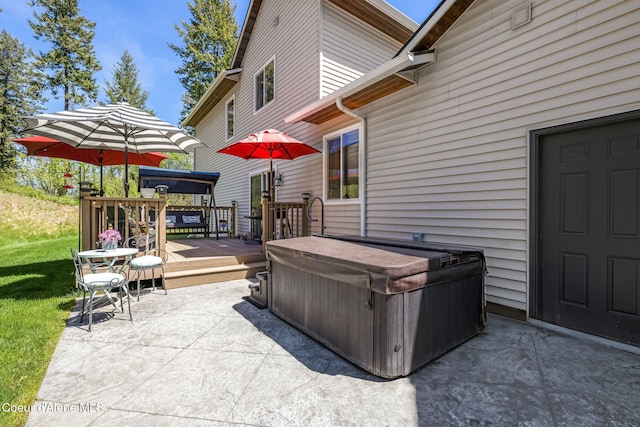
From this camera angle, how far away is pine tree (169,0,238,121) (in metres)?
17.0

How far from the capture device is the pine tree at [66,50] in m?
18.3

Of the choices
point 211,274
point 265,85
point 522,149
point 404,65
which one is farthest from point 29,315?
point 265,85

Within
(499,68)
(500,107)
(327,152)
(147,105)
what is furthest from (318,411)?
(147,105)

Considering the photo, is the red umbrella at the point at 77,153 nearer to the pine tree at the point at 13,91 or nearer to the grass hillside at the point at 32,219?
the grass hillside at the point at 32,219

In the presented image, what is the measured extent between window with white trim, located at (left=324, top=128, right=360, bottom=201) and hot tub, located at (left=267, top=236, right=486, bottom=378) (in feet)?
8.20

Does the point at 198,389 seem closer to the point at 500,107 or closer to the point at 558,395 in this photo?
the point at 558,395

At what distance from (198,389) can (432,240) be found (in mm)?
3262

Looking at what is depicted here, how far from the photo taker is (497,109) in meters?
3.43

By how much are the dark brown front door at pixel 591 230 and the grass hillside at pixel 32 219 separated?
549 inches

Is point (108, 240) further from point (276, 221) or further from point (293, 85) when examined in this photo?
point (293, 85)

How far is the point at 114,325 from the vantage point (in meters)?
3.25

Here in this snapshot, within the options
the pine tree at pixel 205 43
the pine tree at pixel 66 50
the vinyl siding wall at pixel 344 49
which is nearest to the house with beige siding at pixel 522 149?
the vinyl siding wall at pixel 344 49

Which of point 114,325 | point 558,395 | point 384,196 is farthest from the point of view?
point 384,196

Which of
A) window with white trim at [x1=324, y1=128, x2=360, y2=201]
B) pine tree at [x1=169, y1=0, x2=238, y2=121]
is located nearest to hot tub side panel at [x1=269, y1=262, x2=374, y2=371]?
window with white trim at [x1=324, y1=128, x2=360, y2=201]
